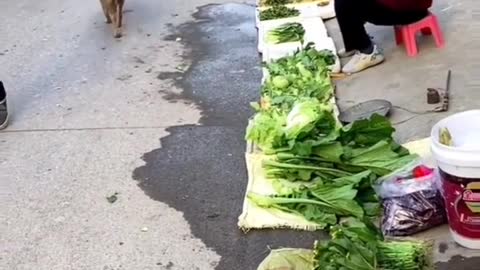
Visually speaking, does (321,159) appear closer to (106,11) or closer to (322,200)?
(322,200)

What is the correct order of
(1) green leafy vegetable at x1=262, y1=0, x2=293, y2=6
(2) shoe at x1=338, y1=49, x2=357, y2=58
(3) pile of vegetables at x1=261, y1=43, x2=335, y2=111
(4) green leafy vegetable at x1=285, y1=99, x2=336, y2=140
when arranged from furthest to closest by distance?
(1) green leafy vegetable at x1=262, y1=0, x2=293, y2=6, (2) shoe at x1=338, y1=49, x2=357, y2=58, (3) pile of vegetables at x1=261, y1=43, x2=335, y2=111, (4) green leafy vegetable at x1=285, y1=99, x2=336, y2=140

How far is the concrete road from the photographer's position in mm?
3795

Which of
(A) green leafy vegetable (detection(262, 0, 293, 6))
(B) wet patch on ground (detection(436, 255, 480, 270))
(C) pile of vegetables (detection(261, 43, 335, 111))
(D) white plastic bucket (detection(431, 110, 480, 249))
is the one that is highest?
(D) white plastic bucket (detection(431, 110, 480, 249))

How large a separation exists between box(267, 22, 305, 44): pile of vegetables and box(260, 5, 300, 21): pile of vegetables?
1.73 ft

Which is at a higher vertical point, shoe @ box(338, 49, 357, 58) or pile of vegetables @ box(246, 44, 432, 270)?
pile of vegetables @ box(246, 44, 432, 270)

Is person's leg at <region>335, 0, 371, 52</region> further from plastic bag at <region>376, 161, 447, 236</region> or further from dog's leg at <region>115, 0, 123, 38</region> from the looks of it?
dog's leg at <region>115, 0, 123, 38</region>

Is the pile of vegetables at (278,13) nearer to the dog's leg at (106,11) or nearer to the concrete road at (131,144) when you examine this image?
the concrete road at (131,144)

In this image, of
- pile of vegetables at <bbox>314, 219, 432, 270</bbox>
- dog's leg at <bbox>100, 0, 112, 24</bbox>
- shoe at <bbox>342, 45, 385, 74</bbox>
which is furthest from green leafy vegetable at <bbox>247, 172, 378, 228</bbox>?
dog's leg at <bbox>100, 0, 112, 24</bbox>

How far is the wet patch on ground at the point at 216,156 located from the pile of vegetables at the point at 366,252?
0.37 m

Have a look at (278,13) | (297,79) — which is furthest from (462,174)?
(278,13)

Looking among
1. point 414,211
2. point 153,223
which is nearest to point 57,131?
point 153,223

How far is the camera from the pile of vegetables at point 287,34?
6.39 meters

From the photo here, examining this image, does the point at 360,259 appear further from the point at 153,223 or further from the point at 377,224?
the point at 153,223

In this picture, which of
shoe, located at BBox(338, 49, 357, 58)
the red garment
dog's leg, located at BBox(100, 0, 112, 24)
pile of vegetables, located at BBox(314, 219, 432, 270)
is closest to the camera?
pile of vegetables, located at BBox(314, 219, 432, 270)
